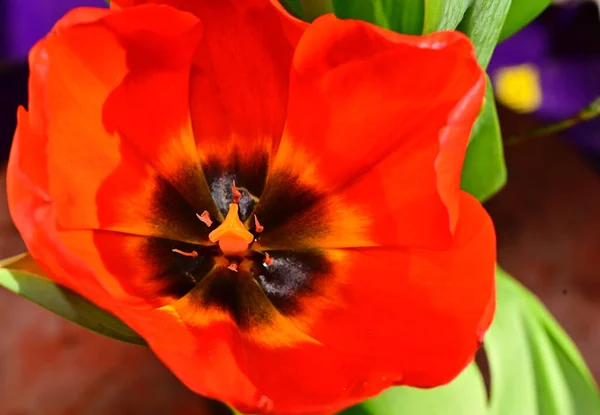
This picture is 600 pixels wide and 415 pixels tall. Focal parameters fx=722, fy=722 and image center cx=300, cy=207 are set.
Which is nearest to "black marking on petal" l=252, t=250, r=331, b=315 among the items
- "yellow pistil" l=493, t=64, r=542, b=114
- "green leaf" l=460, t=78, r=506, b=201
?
"green leaf" l=460, t=78, r=506, b=201

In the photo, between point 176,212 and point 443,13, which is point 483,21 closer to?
point 443,13

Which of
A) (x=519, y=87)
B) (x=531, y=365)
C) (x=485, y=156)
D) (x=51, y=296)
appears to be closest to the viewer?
(x=51, y=296)

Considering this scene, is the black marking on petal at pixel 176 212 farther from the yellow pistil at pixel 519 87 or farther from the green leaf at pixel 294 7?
the yellow pistil at pixel 519 87

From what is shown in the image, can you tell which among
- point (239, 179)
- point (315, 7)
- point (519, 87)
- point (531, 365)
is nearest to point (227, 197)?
point (239, 179)

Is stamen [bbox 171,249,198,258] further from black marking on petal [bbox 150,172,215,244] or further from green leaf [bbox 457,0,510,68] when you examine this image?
green leaf [bbox 457,0,510,68]

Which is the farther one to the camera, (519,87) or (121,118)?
(519,87)

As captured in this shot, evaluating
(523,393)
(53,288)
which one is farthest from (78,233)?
(523,393)

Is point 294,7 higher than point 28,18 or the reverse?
higher

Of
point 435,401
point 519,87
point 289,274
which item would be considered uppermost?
point 289,274
